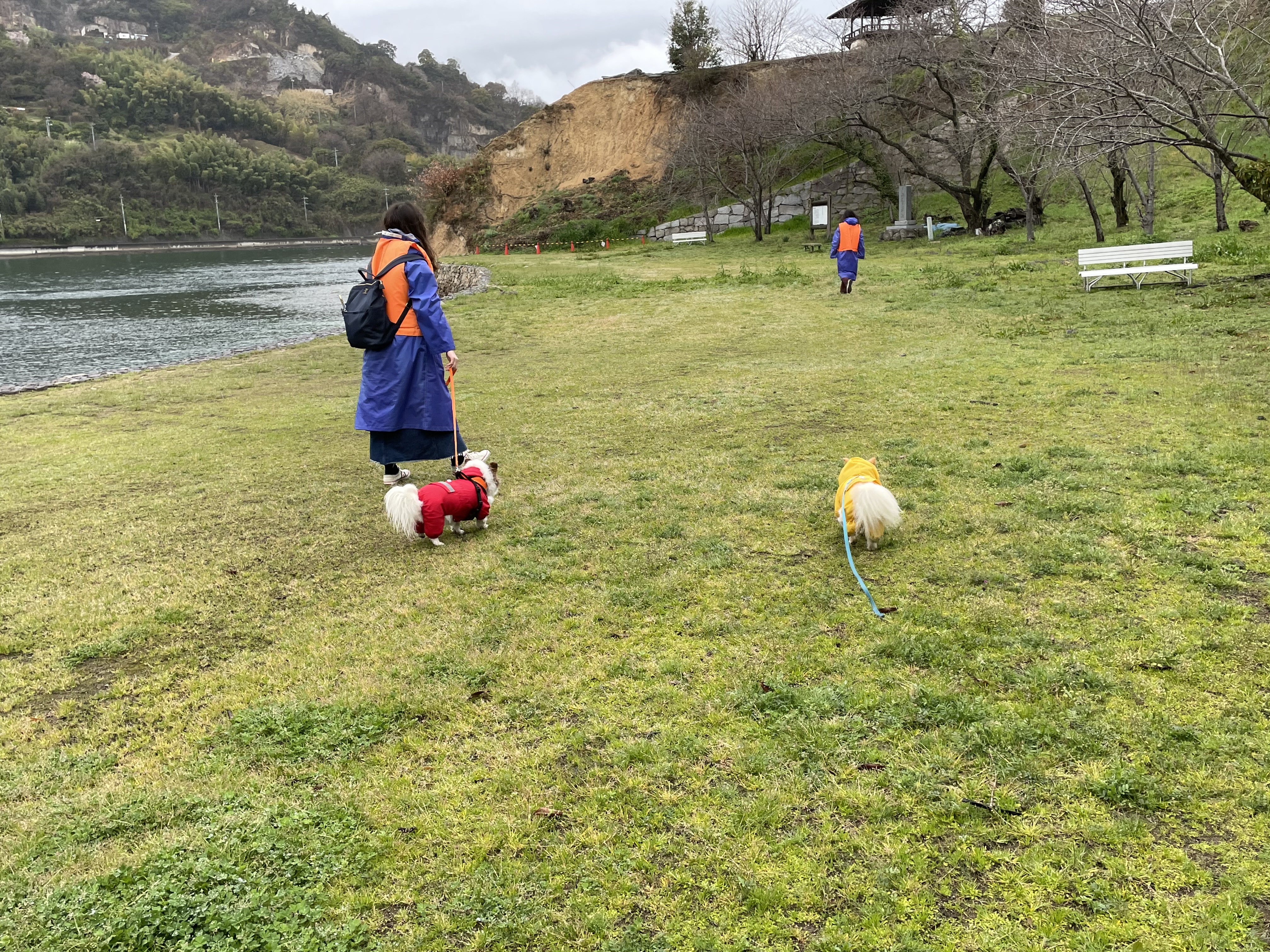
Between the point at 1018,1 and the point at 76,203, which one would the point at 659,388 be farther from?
the point at 76,203

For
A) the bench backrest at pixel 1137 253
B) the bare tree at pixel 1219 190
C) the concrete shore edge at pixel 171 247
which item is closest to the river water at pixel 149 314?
the bench backrest at pixel 1137 253

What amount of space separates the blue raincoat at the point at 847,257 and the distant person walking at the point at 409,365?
10823mm

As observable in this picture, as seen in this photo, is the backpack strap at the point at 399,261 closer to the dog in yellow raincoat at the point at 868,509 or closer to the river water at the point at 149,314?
the dog in yellow raincoat at the point at 868,509

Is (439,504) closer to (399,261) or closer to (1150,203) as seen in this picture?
(399,261)

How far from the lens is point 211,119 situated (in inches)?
4921

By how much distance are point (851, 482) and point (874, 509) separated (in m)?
0.25

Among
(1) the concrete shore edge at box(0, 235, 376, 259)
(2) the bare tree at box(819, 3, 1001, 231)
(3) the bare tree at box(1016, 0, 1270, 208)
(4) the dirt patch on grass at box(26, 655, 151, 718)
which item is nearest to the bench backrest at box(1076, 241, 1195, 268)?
(3) the bare tree at box(1016, 0, 1270, 208)

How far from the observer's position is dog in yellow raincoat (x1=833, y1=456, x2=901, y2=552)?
446 centimetres

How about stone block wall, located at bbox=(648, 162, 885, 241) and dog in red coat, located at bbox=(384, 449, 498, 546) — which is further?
stone block wall, located at bbox=(648, 162, 885, 241)

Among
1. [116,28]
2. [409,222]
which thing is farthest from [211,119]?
[409,222]

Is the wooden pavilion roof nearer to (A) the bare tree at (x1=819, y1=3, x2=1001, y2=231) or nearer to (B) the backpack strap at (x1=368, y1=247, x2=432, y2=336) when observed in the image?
(A) the bare tree at (x1=819, y1=3, x2=1001, y2=231)

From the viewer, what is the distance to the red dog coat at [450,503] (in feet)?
16.3

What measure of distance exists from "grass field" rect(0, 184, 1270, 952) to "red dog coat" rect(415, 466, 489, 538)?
19cm

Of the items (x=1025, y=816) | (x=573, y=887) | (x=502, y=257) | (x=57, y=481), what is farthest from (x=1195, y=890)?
(x=502, y=257)
